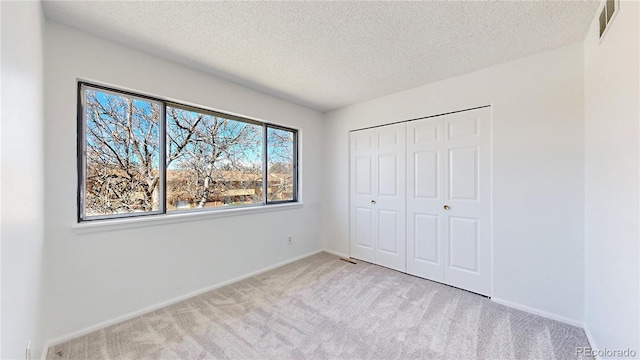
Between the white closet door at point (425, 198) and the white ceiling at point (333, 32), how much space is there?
0.72 metres

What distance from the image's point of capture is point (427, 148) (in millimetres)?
3008

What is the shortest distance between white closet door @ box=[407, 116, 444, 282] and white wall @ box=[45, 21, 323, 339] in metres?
2.01

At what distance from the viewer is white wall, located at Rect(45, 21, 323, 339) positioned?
181cm

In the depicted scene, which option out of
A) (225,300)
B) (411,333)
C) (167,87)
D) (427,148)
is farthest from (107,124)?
(427,148)

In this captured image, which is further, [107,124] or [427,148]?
[427,148]

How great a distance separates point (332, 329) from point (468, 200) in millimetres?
2008

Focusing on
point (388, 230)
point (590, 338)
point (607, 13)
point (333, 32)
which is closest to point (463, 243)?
point (388, 230)

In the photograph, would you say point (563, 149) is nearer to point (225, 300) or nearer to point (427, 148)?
point (427, 148)

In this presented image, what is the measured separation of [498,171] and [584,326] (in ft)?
4.77

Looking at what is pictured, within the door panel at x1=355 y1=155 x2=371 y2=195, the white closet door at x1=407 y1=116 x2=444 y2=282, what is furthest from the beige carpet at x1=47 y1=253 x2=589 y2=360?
the door panel at x1=355 y1=155 x2=371 y2=195

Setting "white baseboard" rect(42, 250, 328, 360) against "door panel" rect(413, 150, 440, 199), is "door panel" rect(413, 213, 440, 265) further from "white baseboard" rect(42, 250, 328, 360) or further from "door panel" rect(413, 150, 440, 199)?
"white baseboard" rect(42, 250, 328, 360)

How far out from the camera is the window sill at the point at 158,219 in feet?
6.38

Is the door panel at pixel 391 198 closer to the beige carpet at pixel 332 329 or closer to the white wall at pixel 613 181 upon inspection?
the beige carpet at pixel 332 329

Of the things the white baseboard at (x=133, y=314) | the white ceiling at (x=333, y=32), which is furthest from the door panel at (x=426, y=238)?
the white baseboard at (x=133, y=314)
